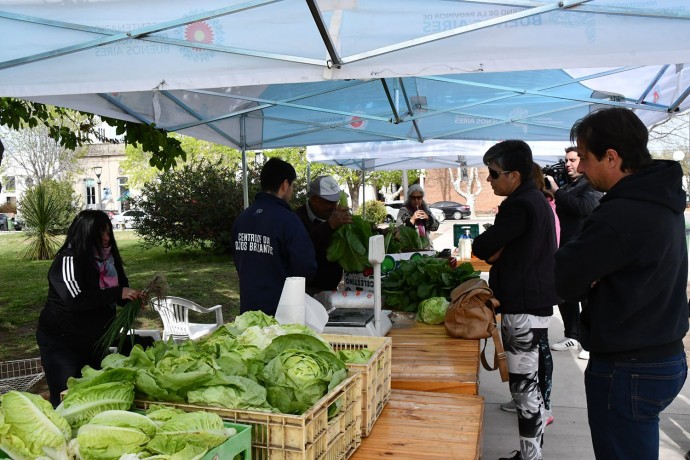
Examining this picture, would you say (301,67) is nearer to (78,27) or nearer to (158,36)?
(158,36)

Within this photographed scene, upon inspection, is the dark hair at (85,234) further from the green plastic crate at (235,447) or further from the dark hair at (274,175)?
the green plastic crate at (235,447)

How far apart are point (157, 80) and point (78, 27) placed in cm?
44

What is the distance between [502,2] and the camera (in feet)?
8.57

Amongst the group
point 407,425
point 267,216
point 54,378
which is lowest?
point 54,378

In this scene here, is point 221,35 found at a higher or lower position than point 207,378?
higher

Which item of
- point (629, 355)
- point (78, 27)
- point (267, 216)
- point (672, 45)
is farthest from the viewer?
point (267, 216)

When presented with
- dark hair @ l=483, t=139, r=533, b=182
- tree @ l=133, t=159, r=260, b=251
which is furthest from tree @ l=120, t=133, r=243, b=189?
dark hair @ l=483, t=139, r=533, b=182

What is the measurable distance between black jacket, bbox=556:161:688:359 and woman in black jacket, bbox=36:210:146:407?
8.48 ft

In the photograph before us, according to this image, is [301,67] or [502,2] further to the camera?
[301,67]

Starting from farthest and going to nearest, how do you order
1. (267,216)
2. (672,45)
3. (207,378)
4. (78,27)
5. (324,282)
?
(324,282) → (267,216) → (78,27) → (672,45) → (207,378)

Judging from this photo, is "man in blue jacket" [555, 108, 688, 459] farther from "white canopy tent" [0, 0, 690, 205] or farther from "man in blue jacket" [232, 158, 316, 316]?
"man in blue jacket" [232, 158, 316, 316]

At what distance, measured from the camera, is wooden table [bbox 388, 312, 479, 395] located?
267 cm

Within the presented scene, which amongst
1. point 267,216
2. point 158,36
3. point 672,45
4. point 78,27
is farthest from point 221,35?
point 672,45

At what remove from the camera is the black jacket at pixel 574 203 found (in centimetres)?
521
